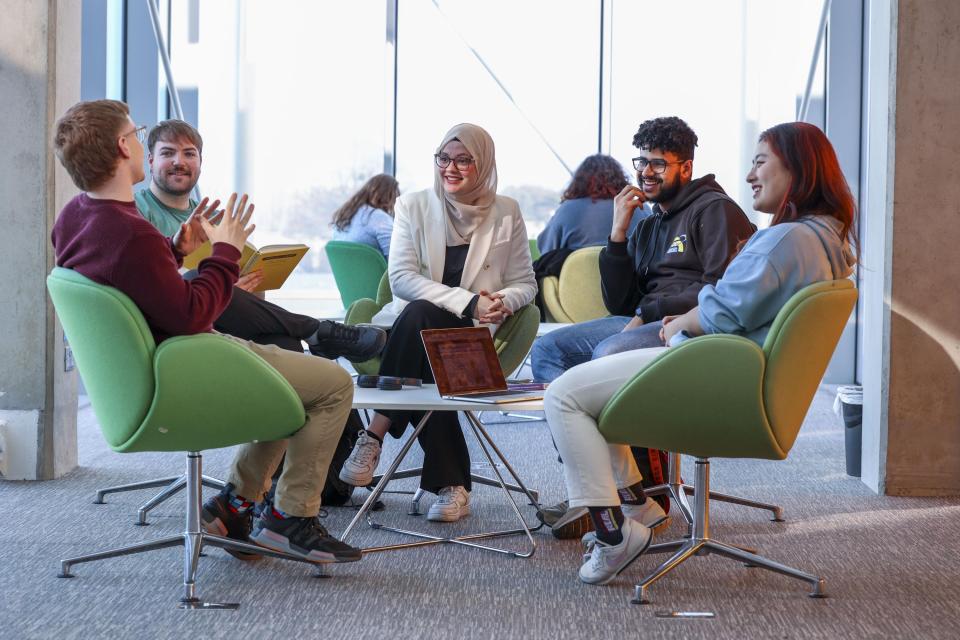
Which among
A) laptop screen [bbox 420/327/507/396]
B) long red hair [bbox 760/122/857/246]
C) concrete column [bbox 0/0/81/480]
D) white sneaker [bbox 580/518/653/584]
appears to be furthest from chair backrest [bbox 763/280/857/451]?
concrete column [bbox 0/0/81/480]

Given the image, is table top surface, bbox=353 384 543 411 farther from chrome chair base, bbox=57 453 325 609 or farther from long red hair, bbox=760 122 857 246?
long red hair, bbox=760 122 857 246

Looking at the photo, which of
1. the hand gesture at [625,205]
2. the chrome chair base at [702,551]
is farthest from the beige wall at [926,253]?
the chrome chair base at [702,551]

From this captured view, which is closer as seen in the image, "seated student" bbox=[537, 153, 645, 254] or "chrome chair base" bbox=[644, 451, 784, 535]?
"chrome chair base" bbox=[644, 451, 784, 535]

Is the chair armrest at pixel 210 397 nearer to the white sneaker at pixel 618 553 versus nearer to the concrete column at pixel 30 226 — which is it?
the white sneaker at pixel 618 553

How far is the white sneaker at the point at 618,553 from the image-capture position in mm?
2611

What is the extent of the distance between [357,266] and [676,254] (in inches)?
87.2

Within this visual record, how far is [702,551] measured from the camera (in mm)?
2707

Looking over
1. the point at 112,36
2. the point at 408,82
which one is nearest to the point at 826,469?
the point at 112,36

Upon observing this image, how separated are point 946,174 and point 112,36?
472cm

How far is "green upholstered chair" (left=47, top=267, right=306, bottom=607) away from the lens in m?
2.35

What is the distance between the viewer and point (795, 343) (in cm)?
241

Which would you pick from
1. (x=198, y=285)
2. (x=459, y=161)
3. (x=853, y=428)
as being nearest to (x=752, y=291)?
(x=198, y=285)

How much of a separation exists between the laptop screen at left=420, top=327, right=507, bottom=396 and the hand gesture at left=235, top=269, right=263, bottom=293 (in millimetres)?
731

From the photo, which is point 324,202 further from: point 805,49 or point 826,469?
point 826,469
